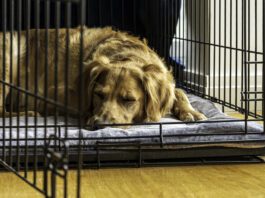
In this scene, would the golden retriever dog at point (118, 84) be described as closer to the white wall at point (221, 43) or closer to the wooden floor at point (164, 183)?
the wooden floor at point (164, 183)

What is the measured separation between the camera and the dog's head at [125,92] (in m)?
2.74

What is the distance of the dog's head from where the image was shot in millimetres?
2738

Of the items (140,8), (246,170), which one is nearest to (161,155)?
(246,170)

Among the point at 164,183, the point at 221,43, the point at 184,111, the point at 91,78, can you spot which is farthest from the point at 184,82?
the point at 164,183

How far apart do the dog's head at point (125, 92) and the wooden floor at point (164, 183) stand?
1.45 feet

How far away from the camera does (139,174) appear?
2.27m

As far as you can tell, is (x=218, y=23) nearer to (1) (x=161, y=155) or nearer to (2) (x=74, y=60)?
(2) (x=74, y=60)

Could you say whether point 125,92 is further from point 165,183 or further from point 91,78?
point 165,183

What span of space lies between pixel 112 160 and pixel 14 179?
0.41 meters

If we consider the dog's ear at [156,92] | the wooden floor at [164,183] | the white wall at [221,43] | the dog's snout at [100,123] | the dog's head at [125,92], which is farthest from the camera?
the white wall at [221,43]

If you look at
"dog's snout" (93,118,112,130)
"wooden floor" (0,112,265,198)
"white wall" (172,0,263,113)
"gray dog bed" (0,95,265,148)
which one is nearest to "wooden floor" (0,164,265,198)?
"wooden floor" (0,112,265,198)

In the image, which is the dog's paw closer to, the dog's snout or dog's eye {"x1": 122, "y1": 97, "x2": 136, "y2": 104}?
dog's eye {"x1": 122, "y1": 97, "x2": 136, "y2": 104}

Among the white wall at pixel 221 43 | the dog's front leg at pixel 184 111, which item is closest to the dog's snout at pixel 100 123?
the dog's front leg at pixel 184 111

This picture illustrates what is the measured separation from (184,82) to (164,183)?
1965 mm
